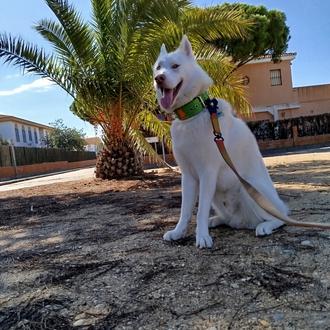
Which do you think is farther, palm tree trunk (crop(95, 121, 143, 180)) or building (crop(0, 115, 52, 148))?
building (crop(0, 115, 52, 148))

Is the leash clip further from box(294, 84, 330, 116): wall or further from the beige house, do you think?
box(294, 84, 330, 116): wall

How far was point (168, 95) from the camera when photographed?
2990 mm

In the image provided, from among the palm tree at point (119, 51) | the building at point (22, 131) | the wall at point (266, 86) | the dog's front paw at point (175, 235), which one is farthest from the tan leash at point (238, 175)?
the building at point (22, 131)

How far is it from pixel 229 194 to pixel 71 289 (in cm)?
144

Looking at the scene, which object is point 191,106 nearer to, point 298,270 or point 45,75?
point 298,270

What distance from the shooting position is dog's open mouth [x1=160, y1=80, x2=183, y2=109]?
298 centimetres

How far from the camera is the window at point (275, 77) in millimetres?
30109

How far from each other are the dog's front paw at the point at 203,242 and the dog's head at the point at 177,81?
98 centimetres

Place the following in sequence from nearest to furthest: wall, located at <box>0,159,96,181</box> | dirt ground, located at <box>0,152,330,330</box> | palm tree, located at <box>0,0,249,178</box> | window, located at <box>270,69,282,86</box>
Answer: dirt ground, located at <box>0,152,330,330</box>, palm tree, located at <box>0,0,249,178</box>, wall, located at <box>0,159,96,181</box>, window, located at <box>270,69,282,86</box>

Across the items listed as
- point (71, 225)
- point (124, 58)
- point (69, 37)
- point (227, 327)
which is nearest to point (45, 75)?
point (69, 37)

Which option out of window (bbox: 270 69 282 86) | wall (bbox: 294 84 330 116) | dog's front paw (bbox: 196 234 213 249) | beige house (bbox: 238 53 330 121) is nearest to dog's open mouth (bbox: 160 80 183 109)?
dog's front paw (bbox: 196 234 213 249)

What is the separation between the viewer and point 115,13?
365 inches

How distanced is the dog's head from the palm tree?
5.51m

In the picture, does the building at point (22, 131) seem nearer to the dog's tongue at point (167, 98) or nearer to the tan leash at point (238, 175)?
the dog's tongue at point (167, 98)
